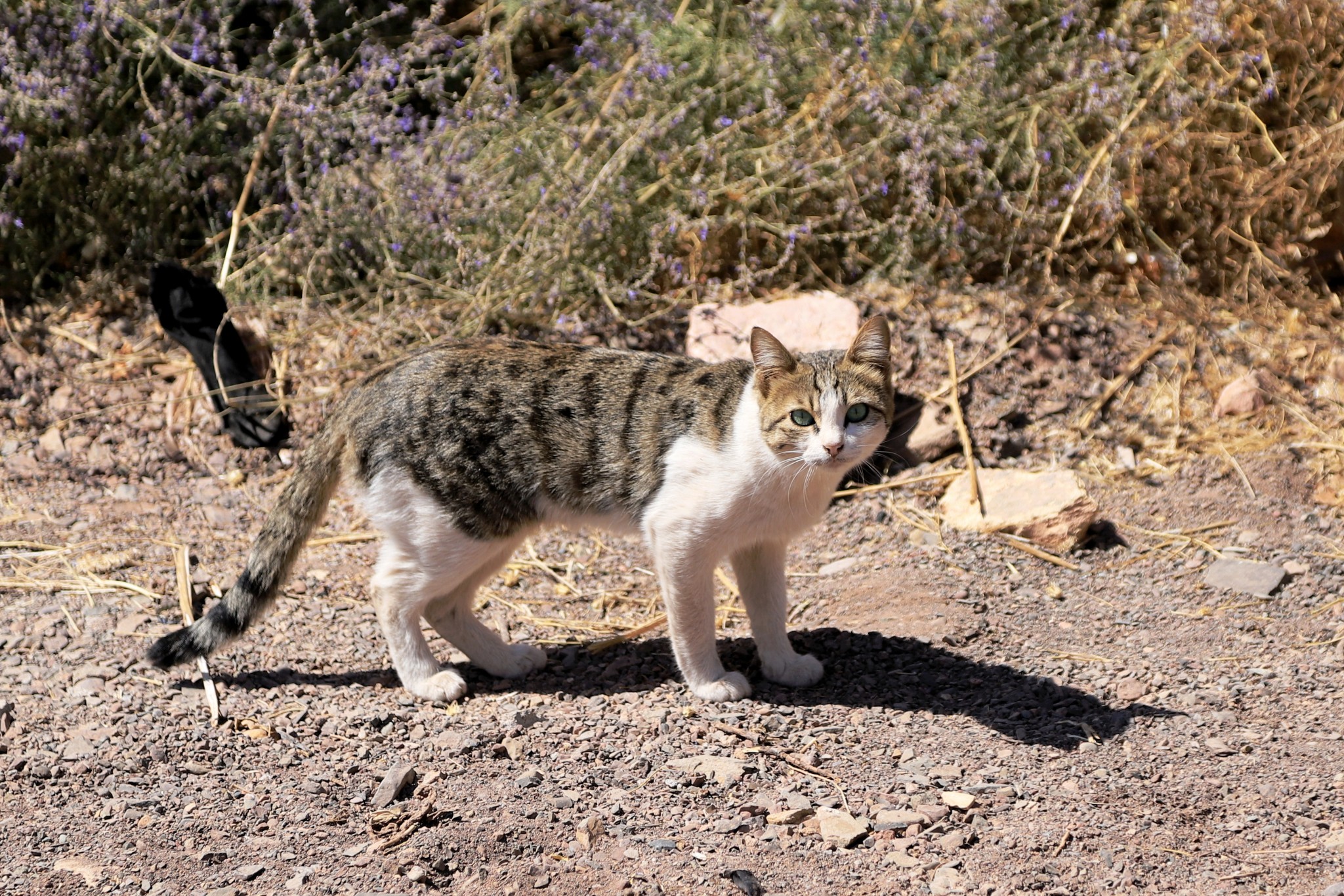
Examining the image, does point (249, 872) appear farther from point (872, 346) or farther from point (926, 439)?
point (926, 439)

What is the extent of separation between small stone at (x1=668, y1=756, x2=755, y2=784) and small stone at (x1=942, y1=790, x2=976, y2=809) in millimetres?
521

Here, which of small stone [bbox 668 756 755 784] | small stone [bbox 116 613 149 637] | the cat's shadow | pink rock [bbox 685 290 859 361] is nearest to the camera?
small stone [bbox 668 756 755 784]

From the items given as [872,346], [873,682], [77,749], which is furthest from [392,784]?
[872,346]

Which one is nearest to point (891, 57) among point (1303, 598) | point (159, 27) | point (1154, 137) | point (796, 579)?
point (1154, 137)

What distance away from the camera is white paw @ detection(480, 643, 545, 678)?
13.1 feet

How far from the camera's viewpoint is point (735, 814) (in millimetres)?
3139

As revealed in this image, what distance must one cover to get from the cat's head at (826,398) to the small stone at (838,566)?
4.01 ft

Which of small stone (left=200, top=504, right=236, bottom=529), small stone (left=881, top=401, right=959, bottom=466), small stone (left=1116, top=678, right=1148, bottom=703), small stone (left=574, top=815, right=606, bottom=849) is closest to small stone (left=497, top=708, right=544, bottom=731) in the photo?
small stone (left=574, top=815, right=606, bottom=849)

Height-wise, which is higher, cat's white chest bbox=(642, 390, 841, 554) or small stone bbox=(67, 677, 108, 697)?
cat's white chest bbox=(642, 390, 841, 554)

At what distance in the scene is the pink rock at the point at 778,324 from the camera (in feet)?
17.4

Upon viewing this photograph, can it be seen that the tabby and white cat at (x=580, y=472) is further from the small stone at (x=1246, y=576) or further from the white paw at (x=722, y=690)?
the small stone at (x=1246, y=576)

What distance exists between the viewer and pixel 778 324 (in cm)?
540

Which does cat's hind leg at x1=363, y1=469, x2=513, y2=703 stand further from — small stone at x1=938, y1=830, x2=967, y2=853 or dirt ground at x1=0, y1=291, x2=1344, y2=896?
small stone at x1=938, y1=830, x2=967, y2=853

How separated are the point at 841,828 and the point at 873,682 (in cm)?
92
